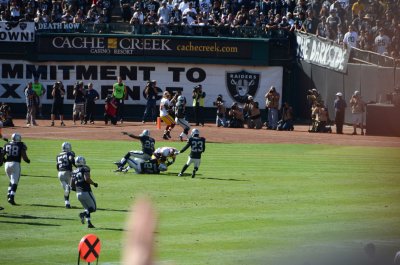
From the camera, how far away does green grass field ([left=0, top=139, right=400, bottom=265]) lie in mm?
17797

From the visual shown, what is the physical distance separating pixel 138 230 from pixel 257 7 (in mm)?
43520

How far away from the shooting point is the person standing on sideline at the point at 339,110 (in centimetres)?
3950

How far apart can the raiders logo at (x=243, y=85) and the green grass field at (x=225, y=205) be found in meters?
9.04

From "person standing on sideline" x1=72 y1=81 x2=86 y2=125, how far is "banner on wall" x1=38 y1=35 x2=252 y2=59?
8.04 ft

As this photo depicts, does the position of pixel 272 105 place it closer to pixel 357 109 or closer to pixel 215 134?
pixel 215 134

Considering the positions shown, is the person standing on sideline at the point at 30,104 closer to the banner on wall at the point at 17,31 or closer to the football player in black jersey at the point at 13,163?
the banner on wall at the point at 17,31

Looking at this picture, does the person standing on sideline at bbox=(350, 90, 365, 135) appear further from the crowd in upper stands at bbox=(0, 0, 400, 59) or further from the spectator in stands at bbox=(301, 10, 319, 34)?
the spectator in stands at bbox=(301, 10, 319, 34)

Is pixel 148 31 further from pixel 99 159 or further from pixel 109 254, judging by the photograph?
pixel 109 254

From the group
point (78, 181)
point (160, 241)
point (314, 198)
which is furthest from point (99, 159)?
point (160, 241)

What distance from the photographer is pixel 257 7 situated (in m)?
45.5

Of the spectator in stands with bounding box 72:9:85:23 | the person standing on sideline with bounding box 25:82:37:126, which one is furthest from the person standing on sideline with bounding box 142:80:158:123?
the person standing on sideline with bounding box 25:82:37:126

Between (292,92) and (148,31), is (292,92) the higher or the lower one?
the lower one

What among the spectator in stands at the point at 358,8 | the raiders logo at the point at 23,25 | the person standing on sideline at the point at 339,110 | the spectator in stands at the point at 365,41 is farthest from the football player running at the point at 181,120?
the raiders logo at the point at 23,25

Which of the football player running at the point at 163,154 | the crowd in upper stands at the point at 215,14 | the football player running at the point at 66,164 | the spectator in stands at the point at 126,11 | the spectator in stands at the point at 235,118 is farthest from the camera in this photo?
the spectator in stands at the point at 126,11
